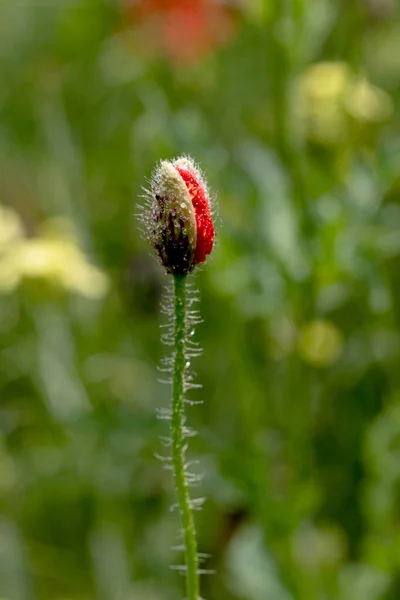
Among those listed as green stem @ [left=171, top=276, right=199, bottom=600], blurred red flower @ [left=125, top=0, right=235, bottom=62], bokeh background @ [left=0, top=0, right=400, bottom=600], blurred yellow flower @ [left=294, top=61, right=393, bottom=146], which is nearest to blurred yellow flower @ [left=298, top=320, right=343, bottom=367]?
bokeh background @ [left=0, top=0, right=400, bottom=600]

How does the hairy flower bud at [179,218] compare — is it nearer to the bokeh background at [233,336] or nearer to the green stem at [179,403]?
the green stem at [179,403]

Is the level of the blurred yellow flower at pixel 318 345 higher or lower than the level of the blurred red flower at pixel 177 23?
lower

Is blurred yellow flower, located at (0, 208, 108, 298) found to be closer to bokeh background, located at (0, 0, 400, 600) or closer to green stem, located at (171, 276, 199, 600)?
bokeh background, located at (0, 0, 400, 600)

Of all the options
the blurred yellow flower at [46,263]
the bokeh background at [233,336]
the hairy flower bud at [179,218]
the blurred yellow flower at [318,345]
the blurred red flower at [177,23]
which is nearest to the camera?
the hairy flower bud at [179,218]

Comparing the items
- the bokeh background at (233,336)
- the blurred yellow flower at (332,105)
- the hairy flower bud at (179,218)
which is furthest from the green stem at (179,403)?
the blurred yellow flower at (332,105)

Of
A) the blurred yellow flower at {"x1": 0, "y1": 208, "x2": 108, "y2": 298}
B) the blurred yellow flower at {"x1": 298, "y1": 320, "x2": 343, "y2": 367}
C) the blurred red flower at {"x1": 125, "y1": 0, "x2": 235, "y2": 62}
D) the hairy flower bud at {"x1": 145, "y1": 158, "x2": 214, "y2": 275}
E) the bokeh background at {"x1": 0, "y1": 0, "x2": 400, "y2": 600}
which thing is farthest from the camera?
the blurred red flower at {"x1": 125, "y1": 0, "x2": 235, "y2": 62}

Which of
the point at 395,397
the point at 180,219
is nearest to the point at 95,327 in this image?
the point at 395,397

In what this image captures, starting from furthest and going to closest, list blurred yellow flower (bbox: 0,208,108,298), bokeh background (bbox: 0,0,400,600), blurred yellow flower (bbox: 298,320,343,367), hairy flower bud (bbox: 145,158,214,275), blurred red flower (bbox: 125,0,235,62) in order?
blurred red flower (bbox: 125,0,235,62) < blurred yellow flower (bbox: 0,208,108,298) < blurred yellow flower (bbox: 298,320,343,367) < bokeh background (bbox: 0,0,400,600) < hairy flower bud (bbox: 145,158,214,275)

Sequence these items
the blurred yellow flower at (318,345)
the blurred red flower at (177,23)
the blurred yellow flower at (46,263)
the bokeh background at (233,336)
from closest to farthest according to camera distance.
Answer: the bokeh background at (233,336)
the blurred yellow flower at (318,345)
the blurred yellow flower at (46,263)
the blurred red flower at (177,23)

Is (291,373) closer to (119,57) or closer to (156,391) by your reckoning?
(156,391)
